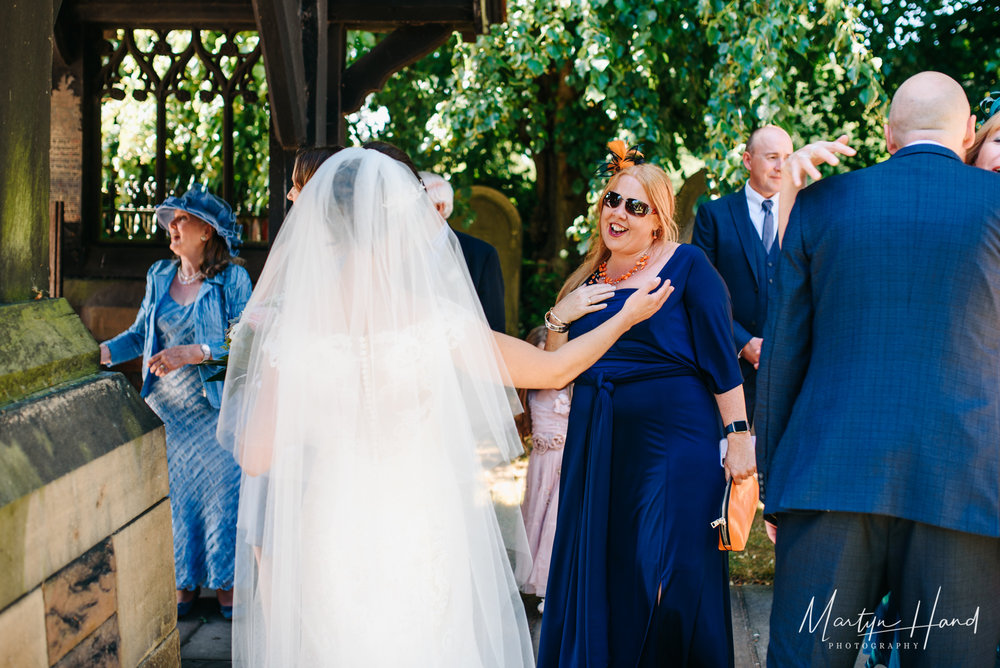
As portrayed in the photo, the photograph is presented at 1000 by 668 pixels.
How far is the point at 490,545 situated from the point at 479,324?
0.64 m

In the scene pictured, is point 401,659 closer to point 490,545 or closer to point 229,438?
point 490,545

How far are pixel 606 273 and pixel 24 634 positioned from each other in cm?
232

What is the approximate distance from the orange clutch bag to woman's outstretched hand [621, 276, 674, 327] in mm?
691

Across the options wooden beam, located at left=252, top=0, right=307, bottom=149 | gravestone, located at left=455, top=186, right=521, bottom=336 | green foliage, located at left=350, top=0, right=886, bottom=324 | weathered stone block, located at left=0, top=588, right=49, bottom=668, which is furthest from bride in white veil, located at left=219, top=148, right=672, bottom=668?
gravestone, located at left=455, top=186, right=521, bottom=336

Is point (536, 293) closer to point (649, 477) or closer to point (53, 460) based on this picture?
point (649, 477)

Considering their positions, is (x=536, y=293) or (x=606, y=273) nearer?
(x=606, y=273)

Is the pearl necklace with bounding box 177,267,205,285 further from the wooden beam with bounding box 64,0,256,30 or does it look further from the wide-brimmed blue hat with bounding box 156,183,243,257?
the wooden beam with bounding box 64,0,256,30

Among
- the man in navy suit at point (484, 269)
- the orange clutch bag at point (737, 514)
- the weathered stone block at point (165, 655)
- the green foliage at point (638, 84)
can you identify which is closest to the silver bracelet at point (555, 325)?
the orange clutch bag at point (737, 514)

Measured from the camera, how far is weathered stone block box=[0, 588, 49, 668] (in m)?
1.93

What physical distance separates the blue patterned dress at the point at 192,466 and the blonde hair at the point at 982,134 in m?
3.39

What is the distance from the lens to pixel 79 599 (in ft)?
7.43

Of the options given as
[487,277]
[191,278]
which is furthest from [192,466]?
[487,277]

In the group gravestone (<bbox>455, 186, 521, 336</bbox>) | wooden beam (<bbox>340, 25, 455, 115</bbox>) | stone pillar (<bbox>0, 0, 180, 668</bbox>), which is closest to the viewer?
stone pillar (<bbox>0, 0, 180, 668</bbox>)

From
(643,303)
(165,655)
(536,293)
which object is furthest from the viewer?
(536,293)
